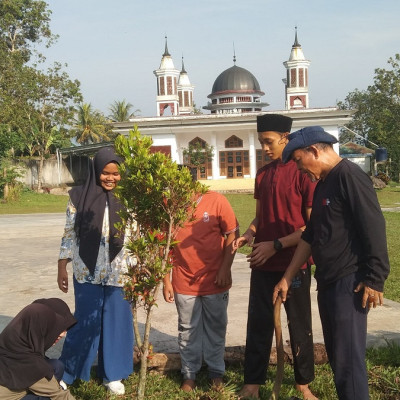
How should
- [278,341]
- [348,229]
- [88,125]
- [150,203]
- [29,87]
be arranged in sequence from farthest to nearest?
[88,125] → [29,87] → [278,341] → [150,203] → [348,229]

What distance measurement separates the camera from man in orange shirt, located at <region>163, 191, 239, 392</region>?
13.0 feet

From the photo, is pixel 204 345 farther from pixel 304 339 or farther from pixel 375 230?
pixel 375 230

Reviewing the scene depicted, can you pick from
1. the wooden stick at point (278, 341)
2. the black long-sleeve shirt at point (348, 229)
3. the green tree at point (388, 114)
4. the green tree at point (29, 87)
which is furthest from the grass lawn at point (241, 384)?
the green tree at point (388, 114)

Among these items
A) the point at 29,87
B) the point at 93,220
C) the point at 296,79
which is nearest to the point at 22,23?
the point at 29,87

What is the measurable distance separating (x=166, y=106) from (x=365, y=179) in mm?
45445

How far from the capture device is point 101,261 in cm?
406

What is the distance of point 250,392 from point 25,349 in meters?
1.52

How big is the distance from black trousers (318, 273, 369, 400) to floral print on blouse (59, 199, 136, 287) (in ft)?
5.28

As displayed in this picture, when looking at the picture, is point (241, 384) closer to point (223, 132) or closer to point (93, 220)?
point (93, 220)

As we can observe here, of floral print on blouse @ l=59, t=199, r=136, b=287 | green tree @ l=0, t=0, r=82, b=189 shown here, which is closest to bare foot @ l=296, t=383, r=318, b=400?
floral print on blouse @ l=59, t=199, r=136, b=287

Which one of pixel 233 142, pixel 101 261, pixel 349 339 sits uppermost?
pixel 233 142

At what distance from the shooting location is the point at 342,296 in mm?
2898

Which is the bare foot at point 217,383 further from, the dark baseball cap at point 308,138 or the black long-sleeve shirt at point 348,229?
the dark baseball cap at point 308,138

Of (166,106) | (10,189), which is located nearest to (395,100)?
(166,106)
